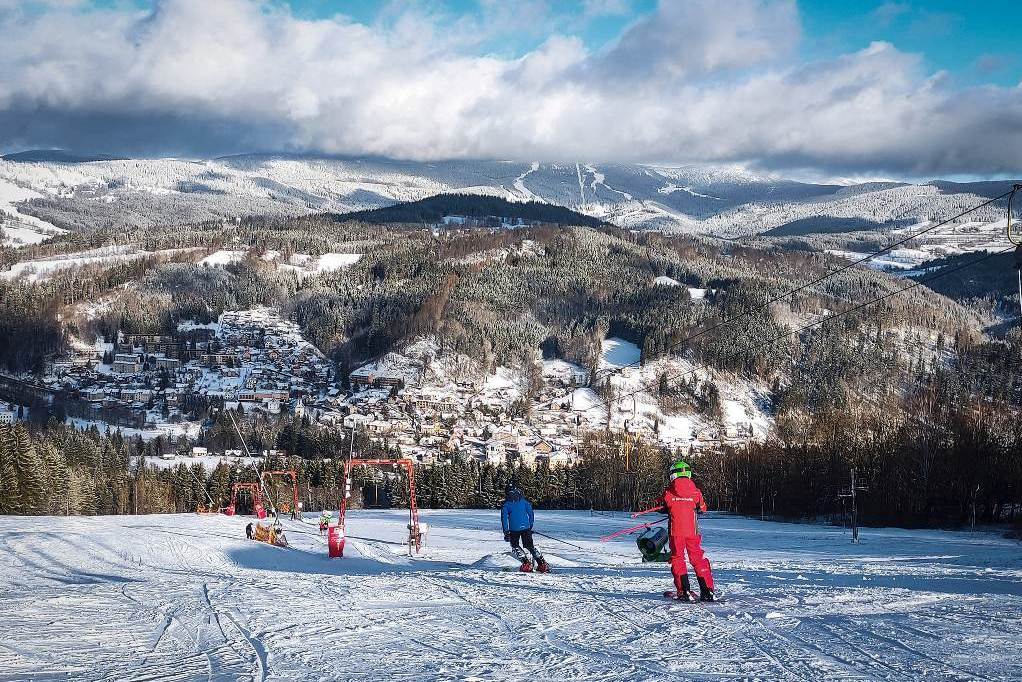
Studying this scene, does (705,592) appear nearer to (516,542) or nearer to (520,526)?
(520,526)

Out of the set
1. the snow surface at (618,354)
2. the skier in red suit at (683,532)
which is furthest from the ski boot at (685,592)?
the snow surface at (618,354)

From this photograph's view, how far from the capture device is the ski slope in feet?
25.1

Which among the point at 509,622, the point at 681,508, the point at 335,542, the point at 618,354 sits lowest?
the point at 335,542

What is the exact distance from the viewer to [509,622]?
9891 mm

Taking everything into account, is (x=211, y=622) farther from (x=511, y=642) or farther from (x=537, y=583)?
(x=537, y=583)

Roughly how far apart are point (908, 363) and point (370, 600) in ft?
635

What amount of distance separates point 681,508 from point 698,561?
654 mm

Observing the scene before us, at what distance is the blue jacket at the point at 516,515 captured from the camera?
16203mm

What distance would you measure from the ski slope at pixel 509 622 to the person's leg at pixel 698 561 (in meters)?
0.36

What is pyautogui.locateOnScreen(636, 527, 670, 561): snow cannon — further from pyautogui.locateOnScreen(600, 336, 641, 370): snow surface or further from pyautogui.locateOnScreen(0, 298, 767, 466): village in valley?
pyautogui.locateOnScreen(600, 336, 641, 370): snow surface

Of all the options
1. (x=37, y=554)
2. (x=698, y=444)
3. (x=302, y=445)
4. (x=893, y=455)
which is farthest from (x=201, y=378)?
(x=37, y=554)

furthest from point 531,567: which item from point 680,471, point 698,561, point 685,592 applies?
point 680,471

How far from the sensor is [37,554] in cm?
2178

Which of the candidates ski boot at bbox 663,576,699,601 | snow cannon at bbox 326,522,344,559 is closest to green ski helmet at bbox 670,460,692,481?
ski boot at bbox 663,576,699,601
